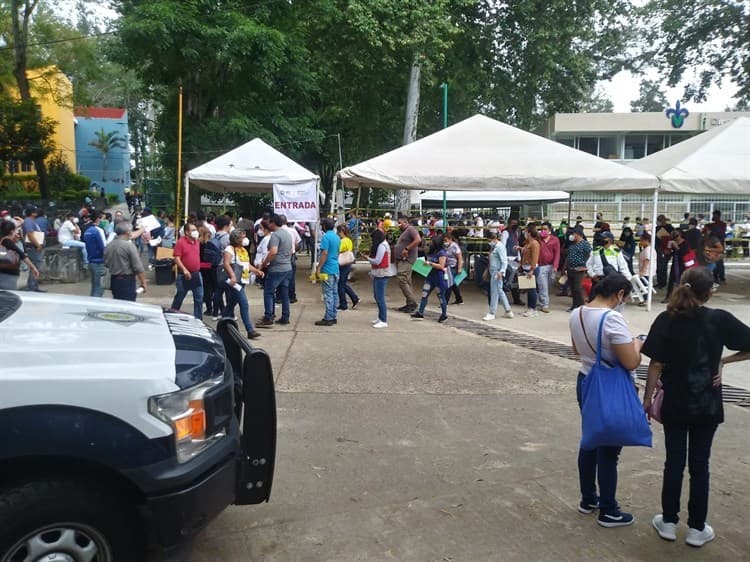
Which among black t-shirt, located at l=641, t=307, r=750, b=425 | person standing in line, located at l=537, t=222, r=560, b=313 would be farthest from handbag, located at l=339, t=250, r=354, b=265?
black t-shirt, located at l=641, t=307, r=750, b=425

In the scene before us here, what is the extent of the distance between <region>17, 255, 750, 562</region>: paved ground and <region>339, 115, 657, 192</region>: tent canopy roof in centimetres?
526

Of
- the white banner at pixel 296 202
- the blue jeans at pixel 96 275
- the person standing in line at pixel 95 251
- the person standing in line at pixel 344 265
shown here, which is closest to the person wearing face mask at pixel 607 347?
the person standing in line at pixel 344 265

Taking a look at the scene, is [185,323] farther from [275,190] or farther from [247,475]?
[275,190]

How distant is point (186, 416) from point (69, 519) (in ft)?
1.92

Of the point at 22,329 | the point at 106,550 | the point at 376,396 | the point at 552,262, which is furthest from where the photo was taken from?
the point at 552,262

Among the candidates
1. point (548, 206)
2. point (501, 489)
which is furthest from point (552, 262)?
point (548, 206)

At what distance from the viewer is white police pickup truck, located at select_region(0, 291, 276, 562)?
8.64 ft

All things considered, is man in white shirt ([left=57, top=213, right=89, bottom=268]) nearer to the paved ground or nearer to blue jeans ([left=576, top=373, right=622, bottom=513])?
the paved ground

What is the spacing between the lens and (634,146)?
132ft

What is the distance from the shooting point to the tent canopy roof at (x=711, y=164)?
42.4 feet

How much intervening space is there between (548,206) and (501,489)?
30689 millimetres

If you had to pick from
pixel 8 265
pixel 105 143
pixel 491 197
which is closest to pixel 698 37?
pixel 491 197

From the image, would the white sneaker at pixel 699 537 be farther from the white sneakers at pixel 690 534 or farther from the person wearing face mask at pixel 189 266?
the person wearing face mask at pixel 189 266

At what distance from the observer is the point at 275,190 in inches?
577
